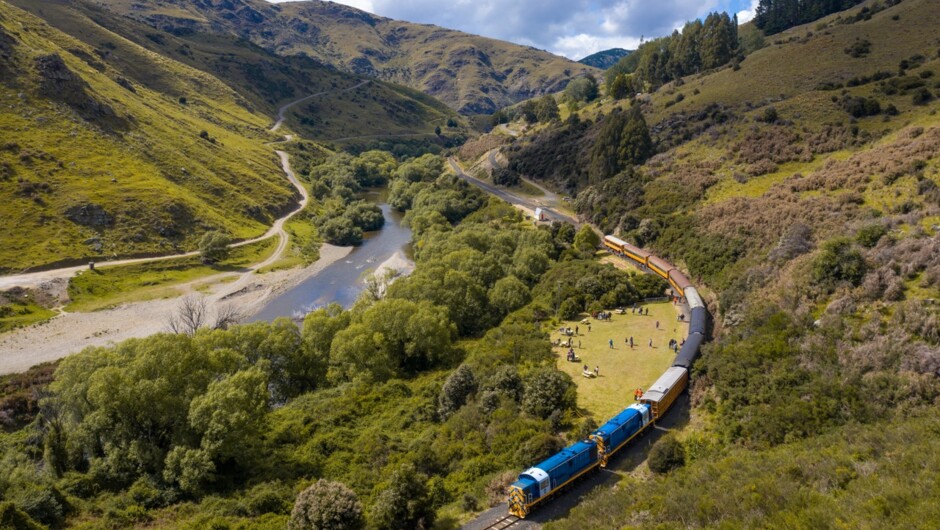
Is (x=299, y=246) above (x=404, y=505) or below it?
above

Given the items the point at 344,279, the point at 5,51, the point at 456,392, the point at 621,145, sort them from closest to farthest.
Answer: the point at 456,392
the point at 344,279
the point at 621,145
the point at 5,51

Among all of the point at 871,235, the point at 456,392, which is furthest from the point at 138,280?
the point at 871,235

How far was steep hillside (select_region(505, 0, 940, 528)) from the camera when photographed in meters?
20.5

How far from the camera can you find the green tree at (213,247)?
92.4 metres

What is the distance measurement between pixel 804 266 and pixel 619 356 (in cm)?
1605

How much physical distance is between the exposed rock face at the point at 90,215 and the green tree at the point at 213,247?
49.7 feet

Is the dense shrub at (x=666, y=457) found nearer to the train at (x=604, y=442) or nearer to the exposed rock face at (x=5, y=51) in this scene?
the train at (x=604, y=442)

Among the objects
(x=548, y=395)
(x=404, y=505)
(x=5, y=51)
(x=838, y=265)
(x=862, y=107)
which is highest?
(x=5, y=51)

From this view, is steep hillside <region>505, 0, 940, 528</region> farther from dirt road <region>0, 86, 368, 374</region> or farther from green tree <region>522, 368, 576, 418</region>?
dirt road <region>0, 86, 368, 374</region>

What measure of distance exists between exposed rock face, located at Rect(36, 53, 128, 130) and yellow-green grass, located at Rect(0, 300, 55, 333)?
192 ft

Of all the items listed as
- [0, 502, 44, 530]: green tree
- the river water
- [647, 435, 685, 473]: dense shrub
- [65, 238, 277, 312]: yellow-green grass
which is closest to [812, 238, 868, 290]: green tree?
[647, 435, 685, 473]: dense shrub

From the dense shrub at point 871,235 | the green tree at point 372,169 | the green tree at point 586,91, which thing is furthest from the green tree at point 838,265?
the green tree at point 372,169

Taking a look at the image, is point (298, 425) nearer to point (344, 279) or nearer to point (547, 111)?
point (344, 279)

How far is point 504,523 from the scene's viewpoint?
2567 centimetres
